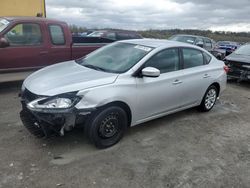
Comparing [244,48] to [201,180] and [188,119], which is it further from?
[201,180]

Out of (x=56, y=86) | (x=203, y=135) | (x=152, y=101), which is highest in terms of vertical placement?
(x=56, y=86)

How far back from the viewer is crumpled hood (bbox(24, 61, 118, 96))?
4.11m

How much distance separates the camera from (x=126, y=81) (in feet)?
15.0

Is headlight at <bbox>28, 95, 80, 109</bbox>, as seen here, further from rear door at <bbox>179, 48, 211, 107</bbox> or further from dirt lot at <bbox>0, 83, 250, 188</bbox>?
rear door at <bbox>179, 48, 211, 107</bbox>

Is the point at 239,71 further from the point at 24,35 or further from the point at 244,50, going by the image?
the point at 24,35

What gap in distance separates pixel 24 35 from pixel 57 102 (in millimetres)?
4047

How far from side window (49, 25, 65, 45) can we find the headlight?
4.10 m

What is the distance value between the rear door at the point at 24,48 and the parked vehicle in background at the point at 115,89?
7.82 feet

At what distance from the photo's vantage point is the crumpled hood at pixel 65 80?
4114 mm

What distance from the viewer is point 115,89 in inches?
172

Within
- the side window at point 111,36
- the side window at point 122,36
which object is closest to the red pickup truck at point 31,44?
the side window at point 111,36

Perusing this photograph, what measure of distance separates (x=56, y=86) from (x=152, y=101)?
5.57ft

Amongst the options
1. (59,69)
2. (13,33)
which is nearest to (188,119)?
(59,69)

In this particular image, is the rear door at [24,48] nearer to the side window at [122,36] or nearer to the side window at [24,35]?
the side window at [24,35]
